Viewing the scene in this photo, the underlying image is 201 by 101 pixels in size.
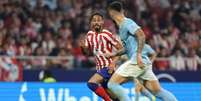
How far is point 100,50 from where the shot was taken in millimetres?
15766

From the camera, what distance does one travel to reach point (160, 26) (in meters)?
28.2

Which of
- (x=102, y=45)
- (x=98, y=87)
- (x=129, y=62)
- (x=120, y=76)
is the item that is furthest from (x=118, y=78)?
(x=102, y=45)

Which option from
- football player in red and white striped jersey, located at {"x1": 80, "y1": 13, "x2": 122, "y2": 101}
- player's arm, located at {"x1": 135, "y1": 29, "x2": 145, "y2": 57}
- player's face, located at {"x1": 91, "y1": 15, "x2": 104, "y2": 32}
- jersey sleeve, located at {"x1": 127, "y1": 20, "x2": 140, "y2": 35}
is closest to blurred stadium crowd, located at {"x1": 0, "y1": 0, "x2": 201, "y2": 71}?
football player in red and white striped jersey, located at {"x1": 80, "y1": 13, "x2": 122, "y2": 101}

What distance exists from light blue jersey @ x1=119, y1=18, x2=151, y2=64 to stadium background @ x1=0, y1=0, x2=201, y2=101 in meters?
7.87

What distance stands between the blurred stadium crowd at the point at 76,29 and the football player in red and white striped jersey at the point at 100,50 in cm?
781

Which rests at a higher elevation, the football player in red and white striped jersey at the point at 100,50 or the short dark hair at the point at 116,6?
the short dark hair at the point at 116,6

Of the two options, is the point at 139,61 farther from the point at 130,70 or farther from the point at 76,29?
the point at 76,29

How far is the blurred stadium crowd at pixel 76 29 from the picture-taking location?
24.2 metres

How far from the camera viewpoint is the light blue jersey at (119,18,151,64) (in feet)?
46.5

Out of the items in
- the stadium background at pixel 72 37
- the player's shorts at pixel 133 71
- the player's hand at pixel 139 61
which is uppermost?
the stadium background at pixel 72 37

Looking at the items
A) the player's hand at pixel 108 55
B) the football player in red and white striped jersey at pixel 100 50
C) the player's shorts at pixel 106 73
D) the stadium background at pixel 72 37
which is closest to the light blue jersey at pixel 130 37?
the player's hand at pixel 108 55

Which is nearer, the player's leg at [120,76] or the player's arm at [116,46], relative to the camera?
the player's leg at [120,76]

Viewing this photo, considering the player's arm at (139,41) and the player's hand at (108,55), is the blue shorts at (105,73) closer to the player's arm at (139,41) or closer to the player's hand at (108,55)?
the player's hand at (108,55)

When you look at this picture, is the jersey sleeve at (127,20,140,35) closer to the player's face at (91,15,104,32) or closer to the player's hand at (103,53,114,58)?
the player's hand at (103,53,114,58)
